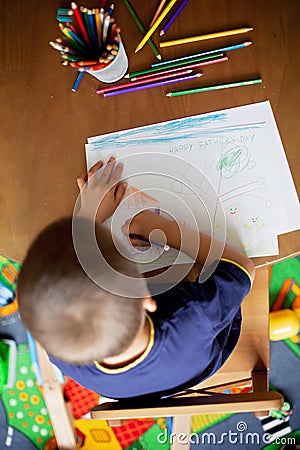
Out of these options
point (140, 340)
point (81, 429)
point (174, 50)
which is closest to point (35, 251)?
point (140, 340)

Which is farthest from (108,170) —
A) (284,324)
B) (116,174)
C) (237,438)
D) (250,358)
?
(237,438)

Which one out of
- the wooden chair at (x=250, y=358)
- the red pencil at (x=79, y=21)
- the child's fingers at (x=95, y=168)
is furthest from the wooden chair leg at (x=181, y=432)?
the red pencil at (x=79, y=21)

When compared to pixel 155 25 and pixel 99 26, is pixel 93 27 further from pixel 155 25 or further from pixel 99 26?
pixel 155 25

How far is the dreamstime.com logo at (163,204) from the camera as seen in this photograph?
34.8 inches

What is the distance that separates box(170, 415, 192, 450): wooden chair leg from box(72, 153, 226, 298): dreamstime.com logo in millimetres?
293

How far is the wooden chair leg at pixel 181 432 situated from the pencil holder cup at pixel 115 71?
66cm

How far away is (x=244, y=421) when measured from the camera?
4.72ft

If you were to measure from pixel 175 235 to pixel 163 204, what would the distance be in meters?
0.06

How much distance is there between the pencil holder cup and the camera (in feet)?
2.98

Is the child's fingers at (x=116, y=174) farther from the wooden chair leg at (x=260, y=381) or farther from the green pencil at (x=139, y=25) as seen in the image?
the wooden chair leg at (x=260, y=381)

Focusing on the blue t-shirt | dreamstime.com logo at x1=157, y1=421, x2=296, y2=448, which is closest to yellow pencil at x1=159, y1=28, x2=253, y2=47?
the blue t-shirt

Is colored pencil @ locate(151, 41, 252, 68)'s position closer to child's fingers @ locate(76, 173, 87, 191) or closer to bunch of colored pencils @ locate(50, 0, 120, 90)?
bunch of colored pencils @ locate(50, 0, 120, 90)

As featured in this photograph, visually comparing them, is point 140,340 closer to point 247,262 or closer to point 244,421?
point 247,262

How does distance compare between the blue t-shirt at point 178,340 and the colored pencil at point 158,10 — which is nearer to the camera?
the blue t-shirt at point 178,340
